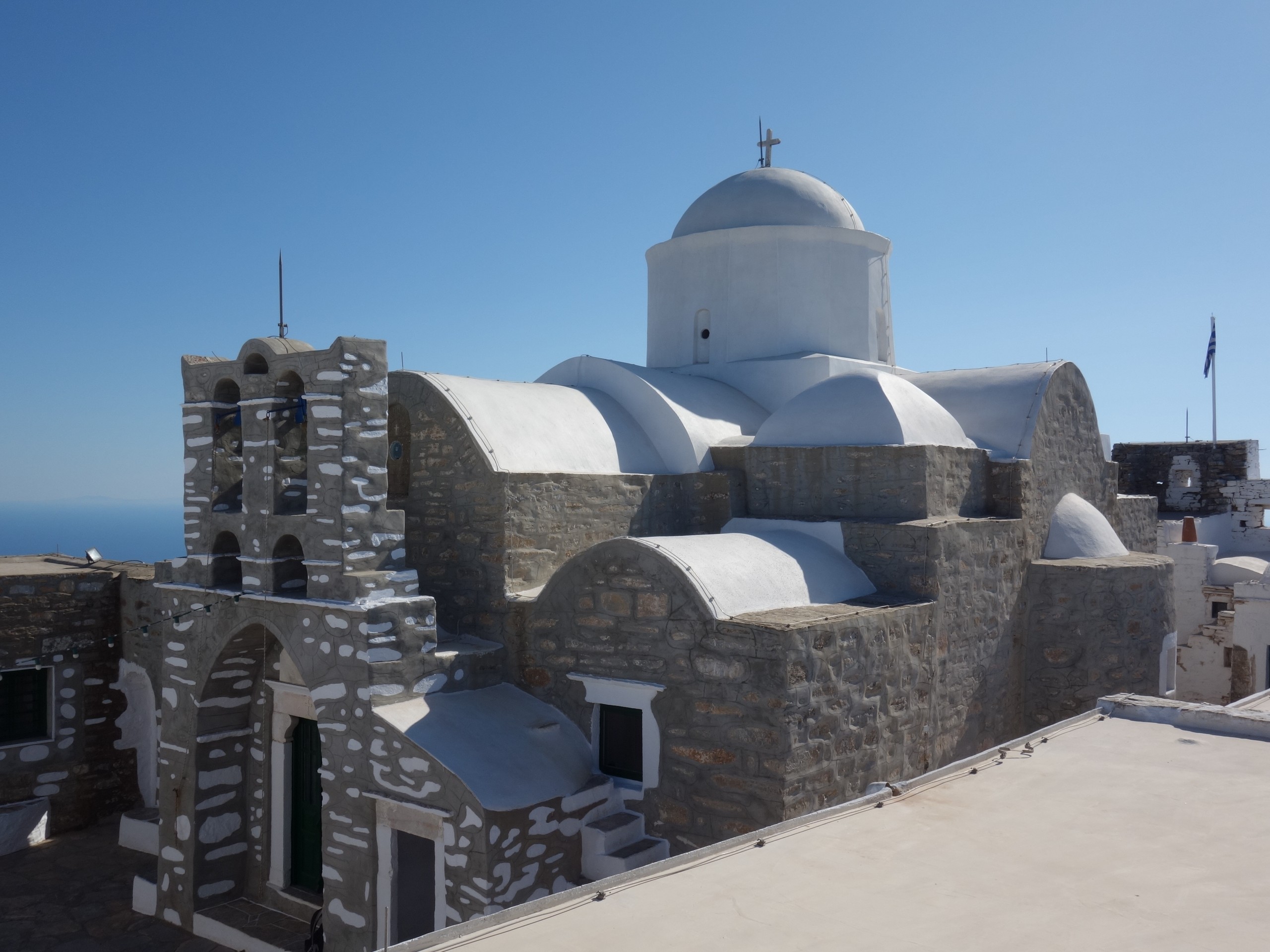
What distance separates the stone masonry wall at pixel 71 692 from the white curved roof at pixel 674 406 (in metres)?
5.70

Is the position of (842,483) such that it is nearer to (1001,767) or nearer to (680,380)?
(680,380)

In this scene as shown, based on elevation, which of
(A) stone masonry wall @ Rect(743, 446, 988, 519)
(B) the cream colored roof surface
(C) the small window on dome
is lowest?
(B) the cream colored roof surface

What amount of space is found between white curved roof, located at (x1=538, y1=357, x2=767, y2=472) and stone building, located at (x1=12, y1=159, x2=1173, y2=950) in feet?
0.15

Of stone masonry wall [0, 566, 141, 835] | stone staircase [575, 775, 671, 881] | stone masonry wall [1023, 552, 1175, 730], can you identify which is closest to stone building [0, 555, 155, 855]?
stone masonry wall [0, 566, 141, 835]

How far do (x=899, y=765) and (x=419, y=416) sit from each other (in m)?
4.91

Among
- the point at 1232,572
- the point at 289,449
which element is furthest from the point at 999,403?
the point at 1232,572

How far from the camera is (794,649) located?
20.6ft

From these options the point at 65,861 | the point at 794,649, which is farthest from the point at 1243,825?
the point at 65,861

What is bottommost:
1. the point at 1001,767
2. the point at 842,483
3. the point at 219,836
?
the point at 219,836

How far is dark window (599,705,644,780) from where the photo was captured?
707cm

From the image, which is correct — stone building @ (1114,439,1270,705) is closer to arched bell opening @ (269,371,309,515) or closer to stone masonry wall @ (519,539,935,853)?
stone masonry wall @ (519,539,935,853)

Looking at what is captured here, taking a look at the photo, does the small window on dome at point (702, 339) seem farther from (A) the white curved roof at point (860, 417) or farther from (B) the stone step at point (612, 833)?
(B) the stone step at point (612, 833)

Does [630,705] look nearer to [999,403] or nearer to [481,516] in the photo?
[481,516]

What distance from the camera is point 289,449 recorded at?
7977 mm
